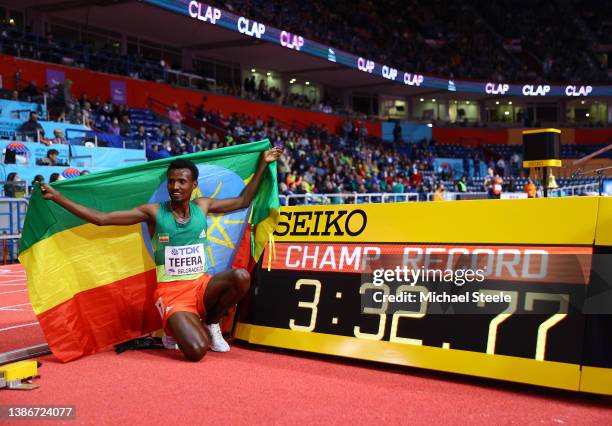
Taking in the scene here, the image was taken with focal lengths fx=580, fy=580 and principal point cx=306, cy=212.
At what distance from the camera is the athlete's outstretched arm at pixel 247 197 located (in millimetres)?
5008

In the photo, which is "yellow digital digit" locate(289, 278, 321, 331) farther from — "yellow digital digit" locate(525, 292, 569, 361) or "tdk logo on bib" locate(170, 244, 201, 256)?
"yellow digital digit" locate(525, 292, 569, 361)

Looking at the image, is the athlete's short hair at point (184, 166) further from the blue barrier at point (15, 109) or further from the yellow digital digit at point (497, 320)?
the blue barrier at point (15, 109)

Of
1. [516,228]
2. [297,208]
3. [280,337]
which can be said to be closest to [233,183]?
[297,208]

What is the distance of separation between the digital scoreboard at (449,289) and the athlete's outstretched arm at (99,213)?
1132mm

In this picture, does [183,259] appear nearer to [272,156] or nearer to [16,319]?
[272,156]

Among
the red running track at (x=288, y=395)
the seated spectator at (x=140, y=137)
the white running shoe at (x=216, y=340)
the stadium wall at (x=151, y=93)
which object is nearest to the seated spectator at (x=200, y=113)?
the stadium wall at (x=151, y=93)

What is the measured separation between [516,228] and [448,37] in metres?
46.1

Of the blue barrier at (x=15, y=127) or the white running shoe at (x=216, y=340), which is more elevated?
the blue barrier at (x=15, y=127)

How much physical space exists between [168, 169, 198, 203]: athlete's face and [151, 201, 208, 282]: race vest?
0.16 m

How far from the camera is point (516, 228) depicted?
12.7 feet

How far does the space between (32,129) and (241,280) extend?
12.2 metres

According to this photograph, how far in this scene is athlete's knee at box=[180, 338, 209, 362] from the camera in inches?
175

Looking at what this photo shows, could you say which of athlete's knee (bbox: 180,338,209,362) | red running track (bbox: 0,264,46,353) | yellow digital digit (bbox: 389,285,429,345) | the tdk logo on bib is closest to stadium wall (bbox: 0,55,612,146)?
red running track (bbox: 0,264,46,353)

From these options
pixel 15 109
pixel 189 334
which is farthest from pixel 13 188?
pixel 189 334
